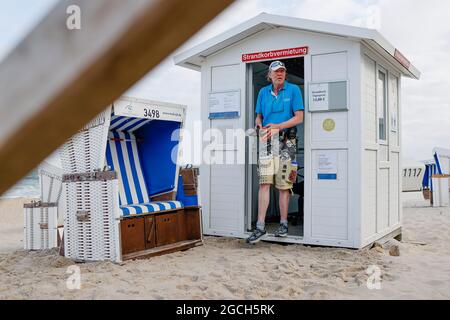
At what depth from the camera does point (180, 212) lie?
599cm

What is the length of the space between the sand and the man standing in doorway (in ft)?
1.89

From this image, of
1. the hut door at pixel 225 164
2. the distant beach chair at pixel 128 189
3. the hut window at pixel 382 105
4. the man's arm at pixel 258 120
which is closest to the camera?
the distant beach chair at pixel 128 189

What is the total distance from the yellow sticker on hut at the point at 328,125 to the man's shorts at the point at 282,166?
1.57 ft

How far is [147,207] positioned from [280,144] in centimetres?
202

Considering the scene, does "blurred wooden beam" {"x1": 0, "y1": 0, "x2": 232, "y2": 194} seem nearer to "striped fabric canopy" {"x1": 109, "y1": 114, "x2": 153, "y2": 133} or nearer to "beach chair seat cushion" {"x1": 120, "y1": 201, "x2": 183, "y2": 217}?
"beach chair seat cushion" {"x1": 120, "y1": 201, "x2": 183, "y2": 217}

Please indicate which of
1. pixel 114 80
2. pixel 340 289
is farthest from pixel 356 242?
pixel 114 80

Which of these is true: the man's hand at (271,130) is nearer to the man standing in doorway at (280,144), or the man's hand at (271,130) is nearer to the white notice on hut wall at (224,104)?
the man standing in doorway at (280,144)

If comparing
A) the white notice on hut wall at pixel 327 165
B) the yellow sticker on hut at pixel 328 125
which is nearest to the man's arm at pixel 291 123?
the yellow sticker on hut at pixel 328 125

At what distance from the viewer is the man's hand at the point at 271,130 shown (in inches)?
236

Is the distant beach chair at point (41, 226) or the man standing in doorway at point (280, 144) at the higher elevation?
the man standing in doorway at point (280, 144)

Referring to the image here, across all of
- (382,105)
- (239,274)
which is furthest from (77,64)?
(382,105)

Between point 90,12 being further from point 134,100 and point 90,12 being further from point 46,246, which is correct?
point 46,246

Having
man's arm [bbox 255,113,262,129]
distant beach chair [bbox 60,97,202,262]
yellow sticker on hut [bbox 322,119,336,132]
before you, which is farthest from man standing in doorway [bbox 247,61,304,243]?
distant beach chair [bbox 60,97,202,262]

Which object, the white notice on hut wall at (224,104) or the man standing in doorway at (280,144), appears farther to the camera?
the white notice on hut wall at (224,104)
